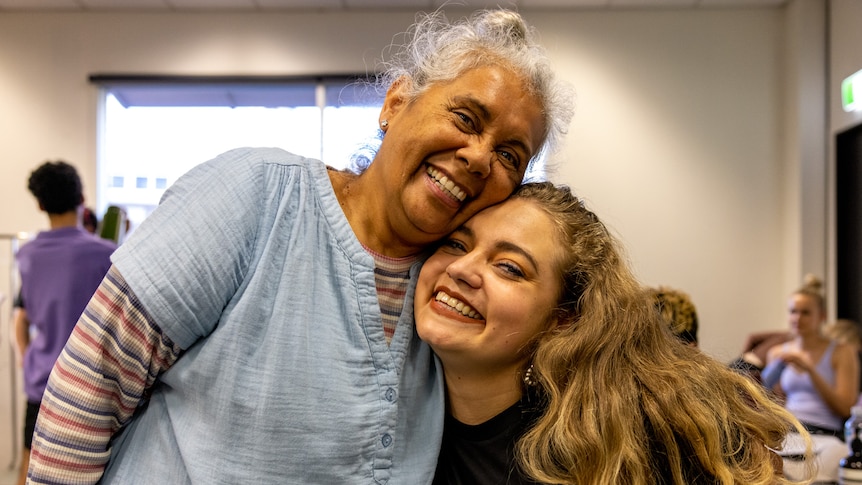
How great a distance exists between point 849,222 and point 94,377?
4852 millimetres

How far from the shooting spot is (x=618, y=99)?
504cm

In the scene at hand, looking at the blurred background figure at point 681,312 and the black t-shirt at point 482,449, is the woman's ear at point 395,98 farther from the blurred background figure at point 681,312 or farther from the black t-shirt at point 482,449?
the blurred background figure at point 681,312

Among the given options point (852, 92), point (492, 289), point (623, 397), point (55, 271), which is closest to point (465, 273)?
point (492, 289)

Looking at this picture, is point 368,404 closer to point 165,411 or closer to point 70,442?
point 165,411

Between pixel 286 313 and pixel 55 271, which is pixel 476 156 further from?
pixel 55 271

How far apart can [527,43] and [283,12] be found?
13.6 ft

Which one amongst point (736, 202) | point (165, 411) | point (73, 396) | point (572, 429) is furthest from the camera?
point (736, 202)

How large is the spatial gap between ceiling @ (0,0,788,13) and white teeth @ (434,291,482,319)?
395 cm

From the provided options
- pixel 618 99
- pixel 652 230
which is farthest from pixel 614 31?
pixel 652 230

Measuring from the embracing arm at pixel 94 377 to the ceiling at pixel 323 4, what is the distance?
167 inches

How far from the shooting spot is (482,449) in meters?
1.38

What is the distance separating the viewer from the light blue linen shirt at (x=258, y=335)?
1043mm

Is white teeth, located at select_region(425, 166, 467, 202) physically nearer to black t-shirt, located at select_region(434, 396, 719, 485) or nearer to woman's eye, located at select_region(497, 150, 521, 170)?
woman's eye, located at select_region(497, 150, 521, 170)

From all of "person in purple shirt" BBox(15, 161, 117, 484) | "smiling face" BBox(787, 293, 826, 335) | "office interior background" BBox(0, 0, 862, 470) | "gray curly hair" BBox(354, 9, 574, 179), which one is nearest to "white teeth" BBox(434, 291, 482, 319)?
"gray curly hair" BBox(354, 9, 574, 179)
